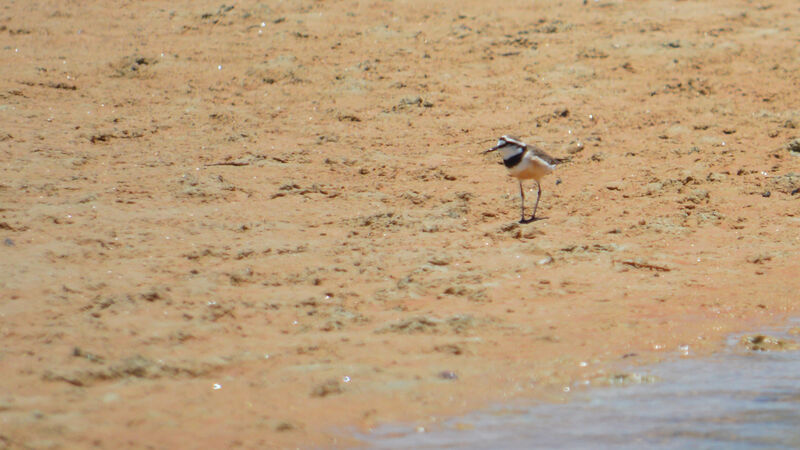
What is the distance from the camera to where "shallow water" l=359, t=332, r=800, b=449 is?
446 cm

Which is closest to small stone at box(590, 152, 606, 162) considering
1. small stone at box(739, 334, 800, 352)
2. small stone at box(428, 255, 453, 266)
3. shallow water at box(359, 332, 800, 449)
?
small stone at box(428, 255, 453, 266)

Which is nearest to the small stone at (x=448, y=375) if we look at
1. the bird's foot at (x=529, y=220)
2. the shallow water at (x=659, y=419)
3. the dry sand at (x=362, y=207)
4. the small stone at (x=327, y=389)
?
the dry sand at (x=362, y=207)

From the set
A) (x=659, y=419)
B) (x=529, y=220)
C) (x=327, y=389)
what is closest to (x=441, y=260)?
(x=529, y=220)

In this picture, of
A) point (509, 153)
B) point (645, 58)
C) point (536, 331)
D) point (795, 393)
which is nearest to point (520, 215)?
point (509, 153)

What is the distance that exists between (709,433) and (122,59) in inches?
327

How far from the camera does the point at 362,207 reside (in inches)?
314

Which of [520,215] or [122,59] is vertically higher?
[122,59]

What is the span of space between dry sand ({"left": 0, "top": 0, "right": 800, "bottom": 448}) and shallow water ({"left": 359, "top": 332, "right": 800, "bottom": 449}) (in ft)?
0.64

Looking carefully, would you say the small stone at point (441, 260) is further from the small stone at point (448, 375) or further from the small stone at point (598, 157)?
the small stone at point (598, 157)

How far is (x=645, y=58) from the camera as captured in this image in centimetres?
1118

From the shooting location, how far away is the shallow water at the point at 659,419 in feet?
14.6

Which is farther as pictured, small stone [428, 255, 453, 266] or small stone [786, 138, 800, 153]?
small stone [786, 138, 800, 153]

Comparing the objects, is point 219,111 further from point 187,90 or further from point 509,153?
point 509,153

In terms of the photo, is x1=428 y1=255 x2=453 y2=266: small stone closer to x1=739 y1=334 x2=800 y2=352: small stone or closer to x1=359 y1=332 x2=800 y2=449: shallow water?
x1=359 y1=332 x2=800 y2=449: shallow water
